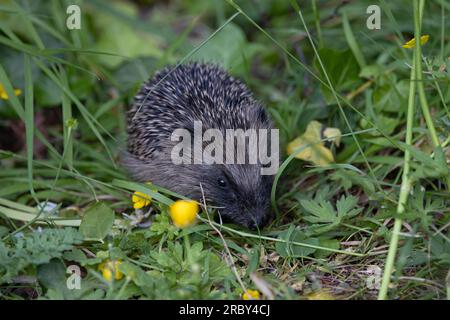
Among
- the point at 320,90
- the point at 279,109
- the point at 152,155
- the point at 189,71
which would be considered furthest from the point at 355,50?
the point at 152,155

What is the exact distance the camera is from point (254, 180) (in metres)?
5.03

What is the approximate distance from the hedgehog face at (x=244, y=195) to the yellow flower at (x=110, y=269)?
1177 mm

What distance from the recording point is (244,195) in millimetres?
5016

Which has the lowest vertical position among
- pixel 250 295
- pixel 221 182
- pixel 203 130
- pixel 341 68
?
pixel 250 295

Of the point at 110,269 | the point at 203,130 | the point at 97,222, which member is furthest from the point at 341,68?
the point at 110,269

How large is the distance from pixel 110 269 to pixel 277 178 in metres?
1.60

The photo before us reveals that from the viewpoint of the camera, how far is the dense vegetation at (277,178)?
420cm

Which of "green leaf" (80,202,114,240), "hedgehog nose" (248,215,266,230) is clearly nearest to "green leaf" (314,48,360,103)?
"hedgehog nose" (248,215,266,230)

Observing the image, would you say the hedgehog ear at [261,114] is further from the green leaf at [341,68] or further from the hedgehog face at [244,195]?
the green leaf at [341,68]

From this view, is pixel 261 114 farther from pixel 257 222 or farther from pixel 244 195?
pixel 257 222

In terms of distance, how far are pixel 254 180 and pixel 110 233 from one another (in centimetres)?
133
